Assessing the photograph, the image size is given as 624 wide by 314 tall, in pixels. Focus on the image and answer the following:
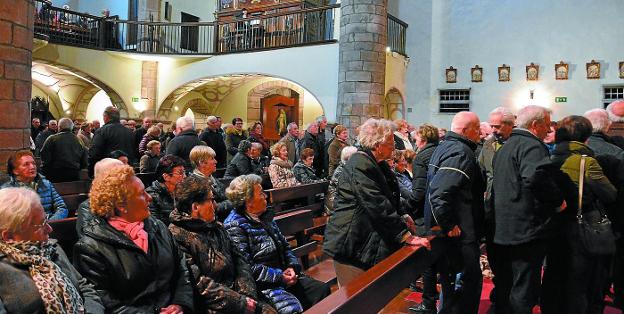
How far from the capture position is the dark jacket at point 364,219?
10.6ft

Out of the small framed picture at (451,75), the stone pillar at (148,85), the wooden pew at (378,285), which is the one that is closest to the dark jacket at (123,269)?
the wooden pew at (378,285)

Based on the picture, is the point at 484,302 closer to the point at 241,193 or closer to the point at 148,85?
the point at 241,193

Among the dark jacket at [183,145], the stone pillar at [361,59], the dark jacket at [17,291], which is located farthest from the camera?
the stone pillar at [361,59]

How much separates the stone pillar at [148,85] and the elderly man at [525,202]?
1319 centimetres

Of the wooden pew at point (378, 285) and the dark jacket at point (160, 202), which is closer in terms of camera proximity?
the wooden pew at point (378, 285)

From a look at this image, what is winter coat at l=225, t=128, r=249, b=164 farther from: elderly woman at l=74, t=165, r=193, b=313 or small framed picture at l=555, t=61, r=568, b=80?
small framed picture at l=555, t=61, r=568, b=80

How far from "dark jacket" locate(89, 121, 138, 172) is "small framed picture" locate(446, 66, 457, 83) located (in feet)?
33.4

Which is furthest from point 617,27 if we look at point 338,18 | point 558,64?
point 338,18

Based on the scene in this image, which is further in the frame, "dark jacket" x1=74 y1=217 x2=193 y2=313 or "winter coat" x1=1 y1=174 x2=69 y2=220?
Answer: "winter coat" x1=1 y1=174 x2=69 y2=220

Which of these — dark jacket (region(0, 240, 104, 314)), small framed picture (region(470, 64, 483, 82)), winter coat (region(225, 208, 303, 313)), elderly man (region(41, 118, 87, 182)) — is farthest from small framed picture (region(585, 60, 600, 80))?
dark jacket (region(0, 240, 104, 314))

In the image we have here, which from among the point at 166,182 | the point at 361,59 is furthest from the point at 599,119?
the point at 361,59

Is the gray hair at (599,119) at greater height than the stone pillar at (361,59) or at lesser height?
lesser

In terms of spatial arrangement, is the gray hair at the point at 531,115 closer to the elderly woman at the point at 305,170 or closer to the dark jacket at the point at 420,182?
the dark jacket at the point at 420,182

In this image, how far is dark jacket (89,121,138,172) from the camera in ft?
21.5
